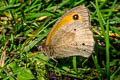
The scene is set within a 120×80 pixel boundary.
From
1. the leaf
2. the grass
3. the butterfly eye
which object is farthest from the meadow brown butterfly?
the leaf

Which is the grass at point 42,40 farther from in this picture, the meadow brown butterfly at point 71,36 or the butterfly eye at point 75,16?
the butterfly eye at point 75,16

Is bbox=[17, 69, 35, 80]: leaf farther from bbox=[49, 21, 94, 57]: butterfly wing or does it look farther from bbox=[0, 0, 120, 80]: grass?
bbox=[49, 21, 94, 57]: butterfly wing

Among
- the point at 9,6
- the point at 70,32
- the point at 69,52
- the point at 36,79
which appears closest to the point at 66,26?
the point at 70,32

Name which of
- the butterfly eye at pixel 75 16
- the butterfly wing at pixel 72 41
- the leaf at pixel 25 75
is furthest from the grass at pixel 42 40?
the butterfly eye at pixel 75 16

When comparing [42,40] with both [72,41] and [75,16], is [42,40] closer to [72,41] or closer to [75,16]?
→ [72,41]

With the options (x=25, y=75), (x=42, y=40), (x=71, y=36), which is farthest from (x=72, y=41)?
(x=25, y=75)

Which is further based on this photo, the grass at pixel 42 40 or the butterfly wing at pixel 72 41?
the grass at pixel 42 40
